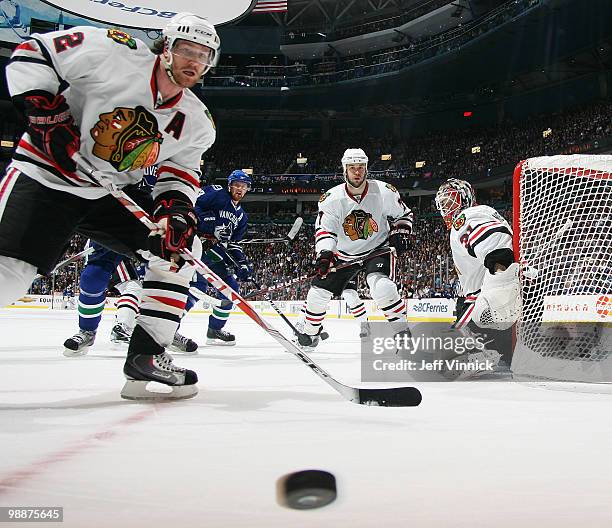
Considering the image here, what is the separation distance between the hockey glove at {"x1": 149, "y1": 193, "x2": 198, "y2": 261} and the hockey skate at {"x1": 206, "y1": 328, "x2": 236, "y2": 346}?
262 cm

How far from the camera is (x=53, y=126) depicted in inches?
66.4

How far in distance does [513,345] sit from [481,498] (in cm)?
174

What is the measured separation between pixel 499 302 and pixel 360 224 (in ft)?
5.40

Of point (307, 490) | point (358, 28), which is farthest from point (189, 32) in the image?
point (358, 28)

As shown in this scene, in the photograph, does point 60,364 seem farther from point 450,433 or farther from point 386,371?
point 450,433

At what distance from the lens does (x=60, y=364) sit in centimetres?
281

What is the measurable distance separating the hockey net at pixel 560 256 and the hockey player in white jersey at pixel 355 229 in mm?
1124

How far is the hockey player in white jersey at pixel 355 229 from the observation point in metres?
4.02

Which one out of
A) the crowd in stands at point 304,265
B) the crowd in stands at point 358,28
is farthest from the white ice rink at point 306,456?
the crowd in stands at point 358,28

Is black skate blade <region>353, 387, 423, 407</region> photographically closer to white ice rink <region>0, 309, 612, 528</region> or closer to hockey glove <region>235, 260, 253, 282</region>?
white ice rink <region>0, 309, 612, 528</region>

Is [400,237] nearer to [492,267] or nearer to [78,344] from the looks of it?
[492,267]

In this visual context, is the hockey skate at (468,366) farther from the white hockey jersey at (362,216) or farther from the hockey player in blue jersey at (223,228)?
the hockey player in blue jersey at (223,228)

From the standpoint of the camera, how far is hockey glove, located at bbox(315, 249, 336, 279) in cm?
384

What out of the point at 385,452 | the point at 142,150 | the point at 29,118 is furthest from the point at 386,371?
the point at 29,118
